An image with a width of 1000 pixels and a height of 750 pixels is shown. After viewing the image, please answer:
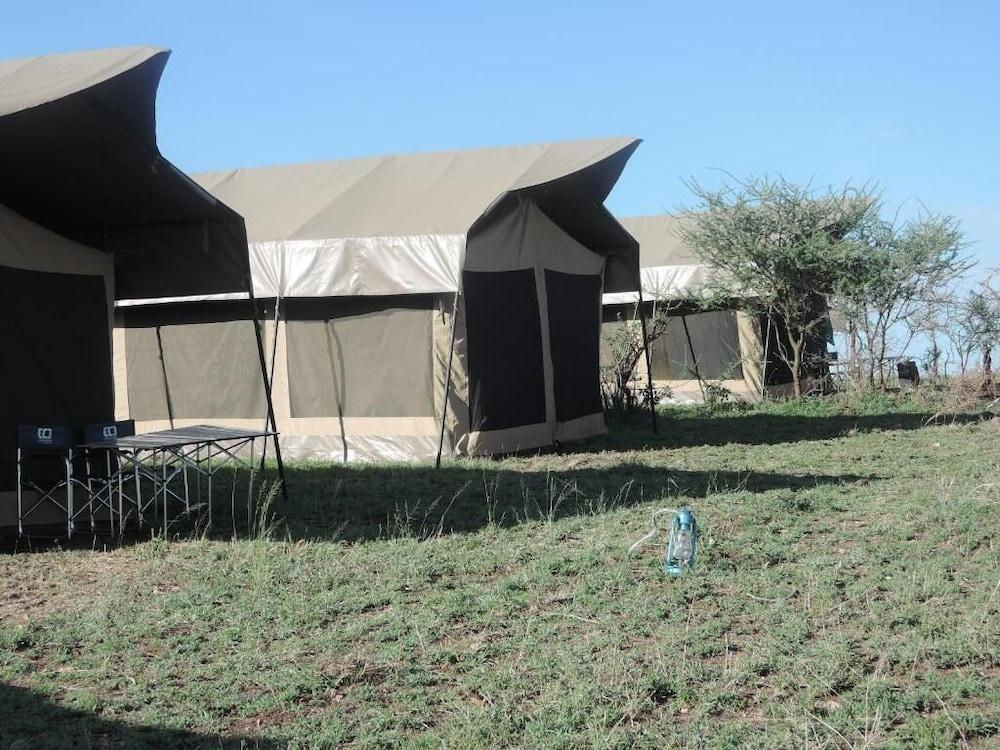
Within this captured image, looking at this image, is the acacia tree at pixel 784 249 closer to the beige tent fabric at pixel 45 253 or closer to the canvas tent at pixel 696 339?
the canvas tent at pixel 696 339

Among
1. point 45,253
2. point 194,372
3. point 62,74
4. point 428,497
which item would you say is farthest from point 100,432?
point 194,372

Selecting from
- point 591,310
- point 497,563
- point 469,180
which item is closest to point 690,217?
point 591,310

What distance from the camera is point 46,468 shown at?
7.13 metres

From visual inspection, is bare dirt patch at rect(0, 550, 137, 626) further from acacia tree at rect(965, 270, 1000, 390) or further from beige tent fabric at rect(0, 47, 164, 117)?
acacia tree at rect(965, 270, 1000, 390)

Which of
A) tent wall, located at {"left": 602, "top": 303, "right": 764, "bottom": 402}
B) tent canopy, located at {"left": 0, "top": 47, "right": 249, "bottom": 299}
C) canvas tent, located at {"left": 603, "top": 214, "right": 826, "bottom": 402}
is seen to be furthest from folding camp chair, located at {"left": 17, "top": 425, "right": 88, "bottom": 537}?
canvas tent, located at {"left": 603, "top": 214, "right": 826, "bottom": 402}

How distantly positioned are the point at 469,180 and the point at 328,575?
19.0 feet

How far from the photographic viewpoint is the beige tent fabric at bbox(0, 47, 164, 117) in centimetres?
606

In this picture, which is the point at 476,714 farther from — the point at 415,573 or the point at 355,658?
the point at 415,573

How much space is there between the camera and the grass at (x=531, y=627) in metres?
3.72

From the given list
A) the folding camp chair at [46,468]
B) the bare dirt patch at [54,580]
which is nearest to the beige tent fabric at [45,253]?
the folding camp chair at [46,468]

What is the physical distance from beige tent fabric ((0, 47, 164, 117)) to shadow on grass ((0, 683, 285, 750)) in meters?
3.35

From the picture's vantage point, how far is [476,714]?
3766 millimetres

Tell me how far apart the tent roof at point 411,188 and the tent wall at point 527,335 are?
332mm

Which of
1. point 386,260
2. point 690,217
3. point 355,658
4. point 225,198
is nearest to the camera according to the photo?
point 355,658
